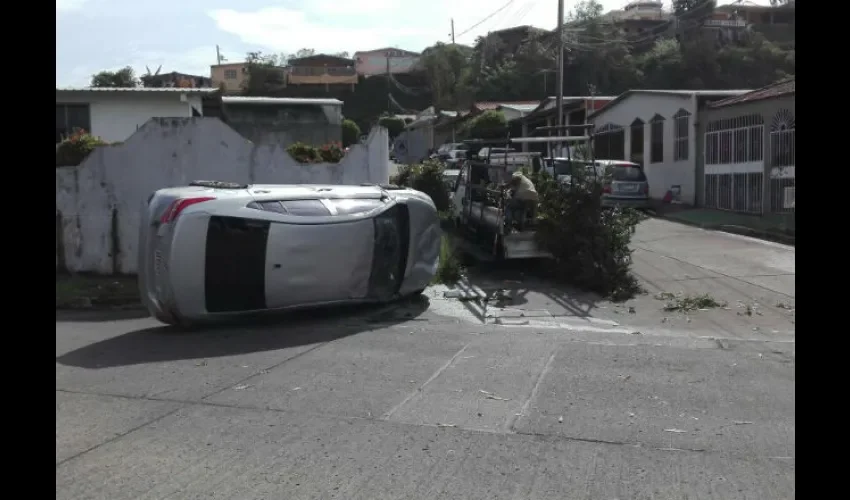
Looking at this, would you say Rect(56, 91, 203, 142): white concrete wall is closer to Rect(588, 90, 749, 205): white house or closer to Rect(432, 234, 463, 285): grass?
Rect(432, 234, 463, 285): grass

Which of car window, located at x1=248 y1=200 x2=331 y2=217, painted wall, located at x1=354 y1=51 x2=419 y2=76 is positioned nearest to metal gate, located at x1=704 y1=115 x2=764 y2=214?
car window, located at x1=248 y1=200 x2=331 y2=217

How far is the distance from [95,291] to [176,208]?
Answer: 4.63 meters

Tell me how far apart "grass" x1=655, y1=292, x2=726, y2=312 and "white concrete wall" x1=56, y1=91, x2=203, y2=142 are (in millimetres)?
15248

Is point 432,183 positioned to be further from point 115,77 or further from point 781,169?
point 115,77

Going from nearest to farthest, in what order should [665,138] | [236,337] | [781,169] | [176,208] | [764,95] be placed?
1. [176,208]
2. [236,337]
3. [781,169]
4. [764,95]
5. [665,138]

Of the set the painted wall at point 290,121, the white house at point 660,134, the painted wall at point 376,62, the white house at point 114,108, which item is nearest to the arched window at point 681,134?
the white house at point 660,134

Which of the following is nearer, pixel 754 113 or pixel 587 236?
pixel 587 236

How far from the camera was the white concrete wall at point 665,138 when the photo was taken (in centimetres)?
2515

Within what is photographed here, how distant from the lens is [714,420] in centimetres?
631

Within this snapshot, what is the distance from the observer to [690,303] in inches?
469

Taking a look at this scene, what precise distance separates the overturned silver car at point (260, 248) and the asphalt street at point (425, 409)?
1.38 feet

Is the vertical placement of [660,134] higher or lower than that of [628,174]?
higher

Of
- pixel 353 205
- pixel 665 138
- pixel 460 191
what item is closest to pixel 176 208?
pixel 353 205
